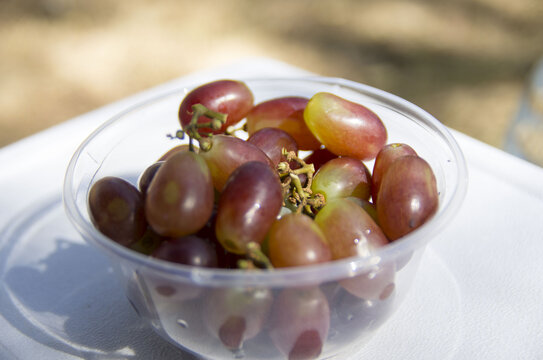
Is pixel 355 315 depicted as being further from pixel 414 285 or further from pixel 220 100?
pixel 220 100

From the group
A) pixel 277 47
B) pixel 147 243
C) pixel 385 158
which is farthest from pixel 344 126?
Result: pixel 277 47

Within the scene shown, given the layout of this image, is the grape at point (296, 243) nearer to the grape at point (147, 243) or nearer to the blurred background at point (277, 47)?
the grape at point (147, 243)

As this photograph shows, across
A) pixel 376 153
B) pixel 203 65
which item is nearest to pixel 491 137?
pixel 203 65

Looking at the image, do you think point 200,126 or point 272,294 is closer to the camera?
point 272,294

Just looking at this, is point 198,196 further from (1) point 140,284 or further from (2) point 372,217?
(2) point 372,217

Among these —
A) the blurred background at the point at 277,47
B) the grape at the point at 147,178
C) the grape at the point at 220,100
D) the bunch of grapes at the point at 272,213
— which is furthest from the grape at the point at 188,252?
the blurred background at the point at 277,47

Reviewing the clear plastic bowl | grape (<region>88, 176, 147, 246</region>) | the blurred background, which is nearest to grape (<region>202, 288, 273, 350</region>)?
the clear plastic bowl
